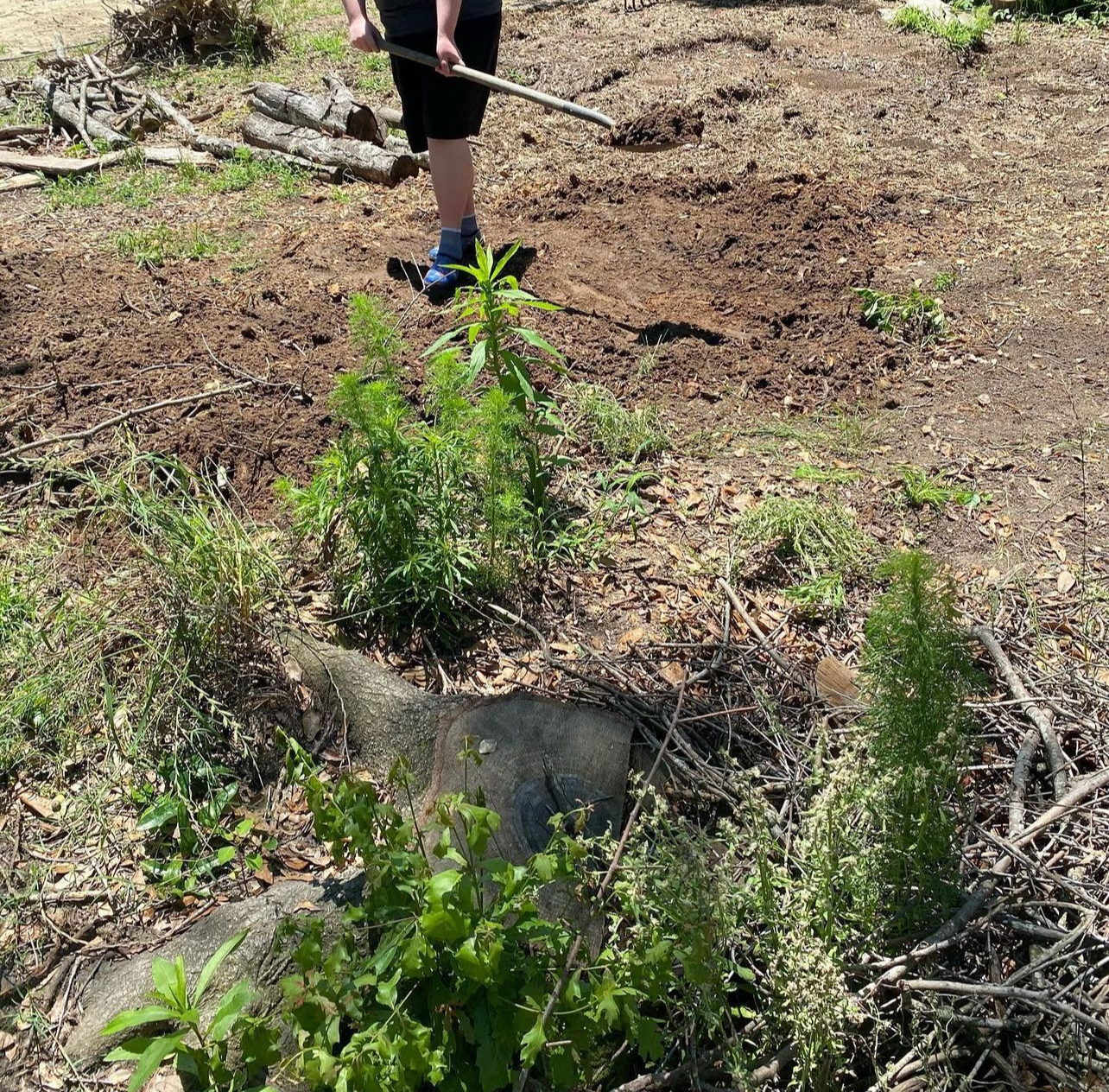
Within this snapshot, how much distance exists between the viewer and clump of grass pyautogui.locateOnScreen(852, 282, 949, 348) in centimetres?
445

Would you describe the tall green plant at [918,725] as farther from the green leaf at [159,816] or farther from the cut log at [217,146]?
the cut log at [217,146]

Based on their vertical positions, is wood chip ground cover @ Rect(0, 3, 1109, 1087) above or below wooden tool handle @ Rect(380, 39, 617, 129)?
below

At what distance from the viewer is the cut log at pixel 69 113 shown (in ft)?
23.0

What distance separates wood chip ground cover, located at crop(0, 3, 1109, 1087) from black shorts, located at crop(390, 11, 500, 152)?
752mm

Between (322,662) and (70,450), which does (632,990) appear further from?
(70,450)

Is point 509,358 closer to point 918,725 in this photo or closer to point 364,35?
point 918,725

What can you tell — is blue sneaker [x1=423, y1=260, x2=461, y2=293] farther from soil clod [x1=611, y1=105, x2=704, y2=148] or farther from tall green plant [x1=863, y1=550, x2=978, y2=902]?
tall green plant [x1=863, y1=550, x2=978, y2=902]

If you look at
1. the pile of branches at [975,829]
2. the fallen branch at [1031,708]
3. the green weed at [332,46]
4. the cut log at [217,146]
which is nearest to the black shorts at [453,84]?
the cut log at [217,146]

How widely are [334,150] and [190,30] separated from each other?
3584 mm

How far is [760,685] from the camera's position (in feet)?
8.88

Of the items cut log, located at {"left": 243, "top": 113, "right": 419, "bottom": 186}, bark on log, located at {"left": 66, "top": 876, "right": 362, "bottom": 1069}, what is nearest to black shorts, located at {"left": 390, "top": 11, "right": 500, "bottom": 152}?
cut log, located at {"left": 243, "top": 113, "right": 419, "bottom": 186}

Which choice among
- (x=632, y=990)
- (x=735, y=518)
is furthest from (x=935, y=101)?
(x=632, y=990)

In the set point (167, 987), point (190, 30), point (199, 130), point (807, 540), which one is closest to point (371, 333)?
point (807, 540)

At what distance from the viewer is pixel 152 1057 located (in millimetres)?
1493
